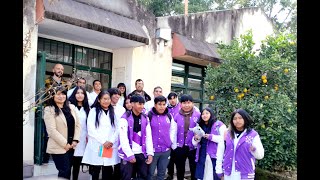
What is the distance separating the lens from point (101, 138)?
5266 mm

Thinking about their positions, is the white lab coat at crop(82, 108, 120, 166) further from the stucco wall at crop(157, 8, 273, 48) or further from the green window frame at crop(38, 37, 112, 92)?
the stucco wall at crop(157, 8, 273, 48)

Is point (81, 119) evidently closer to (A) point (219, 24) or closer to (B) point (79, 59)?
(B) point (79, 59)

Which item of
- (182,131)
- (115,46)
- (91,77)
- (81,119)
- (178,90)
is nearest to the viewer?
(81,119)

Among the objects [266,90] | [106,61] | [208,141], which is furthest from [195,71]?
[208,141]

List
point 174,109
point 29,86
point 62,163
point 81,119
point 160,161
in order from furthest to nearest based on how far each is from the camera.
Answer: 1. point 174,109
2. point 29,86
3. point 160,161
4. point 81,119
5. point 62,163

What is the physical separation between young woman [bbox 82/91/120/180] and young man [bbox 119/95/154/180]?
0.23m

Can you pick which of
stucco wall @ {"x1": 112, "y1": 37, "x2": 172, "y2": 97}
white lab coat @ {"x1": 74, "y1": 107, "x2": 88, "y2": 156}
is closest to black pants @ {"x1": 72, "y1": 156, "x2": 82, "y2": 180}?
white lab coat @ {"x1": 74, "y1": 107, "x2": 88, "y2": 156}

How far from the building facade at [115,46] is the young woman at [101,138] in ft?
3.70

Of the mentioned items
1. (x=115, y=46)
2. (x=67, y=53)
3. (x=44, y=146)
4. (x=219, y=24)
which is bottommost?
(x=44, y=146)

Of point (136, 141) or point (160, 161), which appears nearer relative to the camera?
point (136, 141)

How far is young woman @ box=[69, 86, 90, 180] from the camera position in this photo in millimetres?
5543

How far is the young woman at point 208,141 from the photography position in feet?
18.8

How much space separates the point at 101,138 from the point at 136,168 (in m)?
0.74
